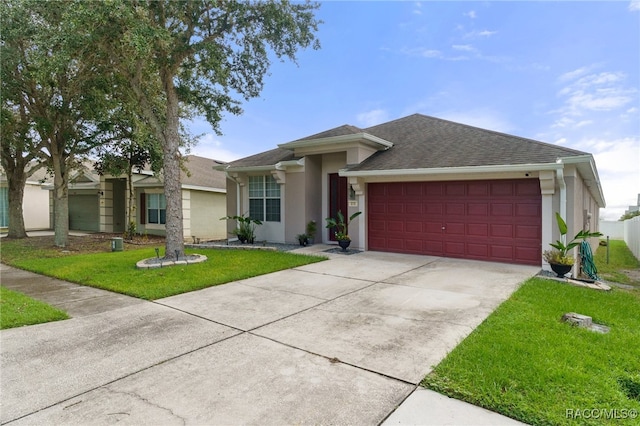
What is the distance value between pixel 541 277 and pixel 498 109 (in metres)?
10.8

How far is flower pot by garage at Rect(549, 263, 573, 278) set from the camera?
759 centimetres

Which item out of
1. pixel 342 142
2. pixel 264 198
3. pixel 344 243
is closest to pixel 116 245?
pixel 264 198

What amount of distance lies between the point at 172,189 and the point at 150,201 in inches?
392

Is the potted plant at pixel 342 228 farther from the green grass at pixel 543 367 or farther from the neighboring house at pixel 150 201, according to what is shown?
the neighboring house at pixel 150 201

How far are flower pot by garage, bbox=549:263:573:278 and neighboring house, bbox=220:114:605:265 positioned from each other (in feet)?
2.62

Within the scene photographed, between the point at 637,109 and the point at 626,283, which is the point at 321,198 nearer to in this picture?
the point at 626,283

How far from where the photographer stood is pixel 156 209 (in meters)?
18.0

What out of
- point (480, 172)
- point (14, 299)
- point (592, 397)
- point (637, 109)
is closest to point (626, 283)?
point (480, 172)

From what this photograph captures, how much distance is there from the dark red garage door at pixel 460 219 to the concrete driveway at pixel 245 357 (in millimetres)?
2976

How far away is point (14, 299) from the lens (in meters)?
5.99

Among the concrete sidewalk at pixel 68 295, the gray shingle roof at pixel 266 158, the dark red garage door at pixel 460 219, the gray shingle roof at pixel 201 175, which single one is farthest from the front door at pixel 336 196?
the concrete sidewalk at pixel 68 295

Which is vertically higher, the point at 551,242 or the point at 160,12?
the point at 160,12

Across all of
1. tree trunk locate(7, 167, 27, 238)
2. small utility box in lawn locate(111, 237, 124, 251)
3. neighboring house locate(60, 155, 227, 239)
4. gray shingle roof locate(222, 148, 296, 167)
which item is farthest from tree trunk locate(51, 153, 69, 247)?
gray shingle roof locate(222, 148, 296, 167)

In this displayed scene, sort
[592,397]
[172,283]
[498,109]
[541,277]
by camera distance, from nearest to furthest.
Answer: [592,397], [172,283], [541,277], [498,109]
